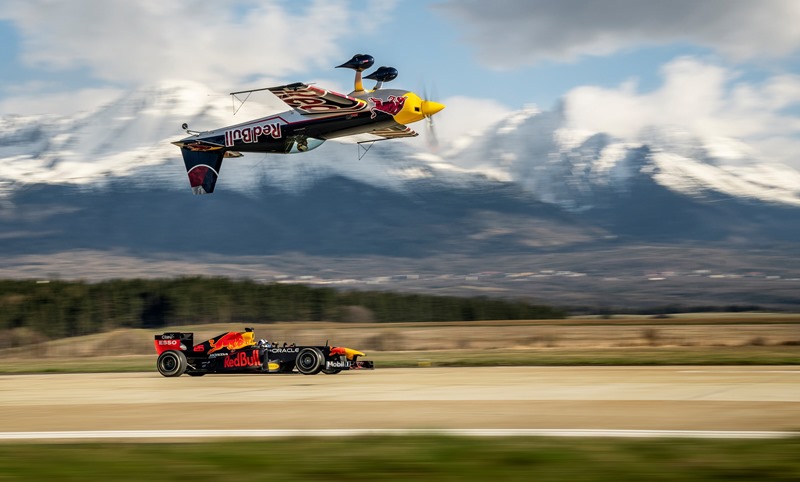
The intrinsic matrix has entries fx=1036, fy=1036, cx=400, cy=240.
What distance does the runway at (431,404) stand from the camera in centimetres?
1853

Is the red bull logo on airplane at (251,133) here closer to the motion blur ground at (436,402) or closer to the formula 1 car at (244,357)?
the formula 1 car at (244,357)

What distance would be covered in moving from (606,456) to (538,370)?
74.2 ft

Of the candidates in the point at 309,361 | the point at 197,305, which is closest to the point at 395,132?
the point at 309,361

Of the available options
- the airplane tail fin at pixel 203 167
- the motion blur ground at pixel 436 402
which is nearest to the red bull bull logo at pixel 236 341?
the motion blur ground at pixel 436 402

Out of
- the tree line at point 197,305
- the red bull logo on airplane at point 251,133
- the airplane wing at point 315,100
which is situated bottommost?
the tree line at point 197,305

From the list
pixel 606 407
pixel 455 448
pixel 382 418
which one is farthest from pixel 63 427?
pixel 606 407

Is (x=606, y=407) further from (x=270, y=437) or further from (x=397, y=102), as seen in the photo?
(x=397, y=102)

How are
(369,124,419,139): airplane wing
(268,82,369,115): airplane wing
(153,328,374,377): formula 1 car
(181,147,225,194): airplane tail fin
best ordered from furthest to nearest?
(181,147,225,194): airplane tail fin → (369,124,419,139): airplane wing → (153,328,374,377): formula 1 car → (268,82,369,115): airplane wing

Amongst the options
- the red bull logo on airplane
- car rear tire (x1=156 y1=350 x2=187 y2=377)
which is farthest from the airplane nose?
car rear tire (x1=156 y1=350 x2=187 y2=377)

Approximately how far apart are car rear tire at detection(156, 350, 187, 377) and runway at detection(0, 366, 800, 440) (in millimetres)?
3072

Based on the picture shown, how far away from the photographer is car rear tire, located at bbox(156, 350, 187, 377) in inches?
1483

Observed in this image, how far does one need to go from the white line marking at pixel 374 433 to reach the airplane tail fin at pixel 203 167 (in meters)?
23.2

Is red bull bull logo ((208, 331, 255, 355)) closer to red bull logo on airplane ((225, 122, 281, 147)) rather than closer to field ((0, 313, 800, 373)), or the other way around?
red bull logo on airplane ((225, 122, 281, 147))

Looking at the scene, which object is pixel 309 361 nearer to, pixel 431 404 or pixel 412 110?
pixel 412 110
